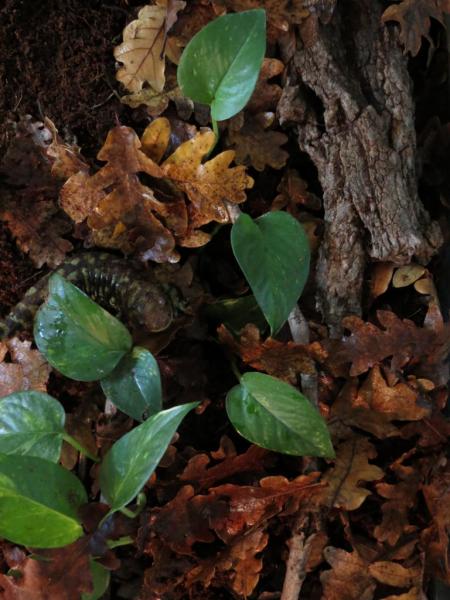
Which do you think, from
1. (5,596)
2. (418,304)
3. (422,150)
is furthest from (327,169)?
(5,596)

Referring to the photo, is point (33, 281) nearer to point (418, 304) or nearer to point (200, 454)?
point (200, 454)

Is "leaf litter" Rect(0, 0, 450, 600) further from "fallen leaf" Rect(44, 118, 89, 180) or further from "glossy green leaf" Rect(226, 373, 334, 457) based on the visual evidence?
"glossy green leaf" Rect(226, 373, 334, 457)

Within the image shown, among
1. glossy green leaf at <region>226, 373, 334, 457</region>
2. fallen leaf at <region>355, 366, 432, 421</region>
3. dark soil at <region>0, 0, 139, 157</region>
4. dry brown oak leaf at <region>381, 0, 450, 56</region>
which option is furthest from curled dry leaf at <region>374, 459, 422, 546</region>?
dark soil at <region>0, 0, 139, 157</region>

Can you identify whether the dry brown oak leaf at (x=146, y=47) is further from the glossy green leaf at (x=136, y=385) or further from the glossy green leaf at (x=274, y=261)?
the glossy green leaf at (x=136, y=385)

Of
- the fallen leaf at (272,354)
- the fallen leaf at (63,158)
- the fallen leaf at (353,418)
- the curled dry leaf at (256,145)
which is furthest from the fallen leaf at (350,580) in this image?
the fallen leaf at (63,158)

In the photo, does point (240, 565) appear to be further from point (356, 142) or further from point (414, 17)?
point (414, 17)

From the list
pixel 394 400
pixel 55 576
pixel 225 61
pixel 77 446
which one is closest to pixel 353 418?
pixel 394 400
